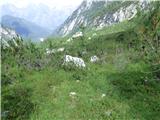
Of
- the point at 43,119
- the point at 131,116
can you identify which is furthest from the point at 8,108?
the point at 131,116

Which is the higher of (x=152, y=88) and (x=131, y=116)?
(x=152, y=88)

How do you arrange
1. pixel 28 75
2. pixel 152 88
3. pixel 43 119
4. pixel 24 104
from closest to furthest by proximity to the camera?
pixel 43 119 → pixel 24 104 → pixel 152 88 → pixel 28 75

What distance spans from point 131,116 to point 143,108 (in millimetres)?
1917

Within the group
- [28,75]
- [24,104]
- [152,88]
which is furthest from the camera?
[28,75]

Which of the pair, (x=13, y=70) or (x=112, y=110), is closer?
(x=112, y=110)

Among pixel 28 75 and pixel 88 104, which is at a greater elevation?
pixel 28 75

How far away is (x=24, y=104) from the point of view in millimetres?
28781

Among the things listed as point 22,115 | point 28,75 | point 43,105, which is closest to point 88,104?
point 43,105

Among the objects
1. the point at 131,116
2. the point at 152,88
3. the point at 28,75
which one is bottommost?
the point at 131,116

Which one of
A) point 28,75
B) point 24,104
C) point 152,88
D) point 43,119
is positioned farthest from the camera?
point 28,75

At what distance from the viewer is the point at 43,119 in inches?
1058

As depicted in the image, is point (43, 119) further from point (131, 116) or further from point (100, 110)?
point (131, 116)

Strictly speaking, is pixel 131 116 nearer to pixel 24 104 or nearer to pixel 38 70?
pixel 24 104

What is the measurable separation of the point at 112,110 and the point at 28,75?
40.6ft
